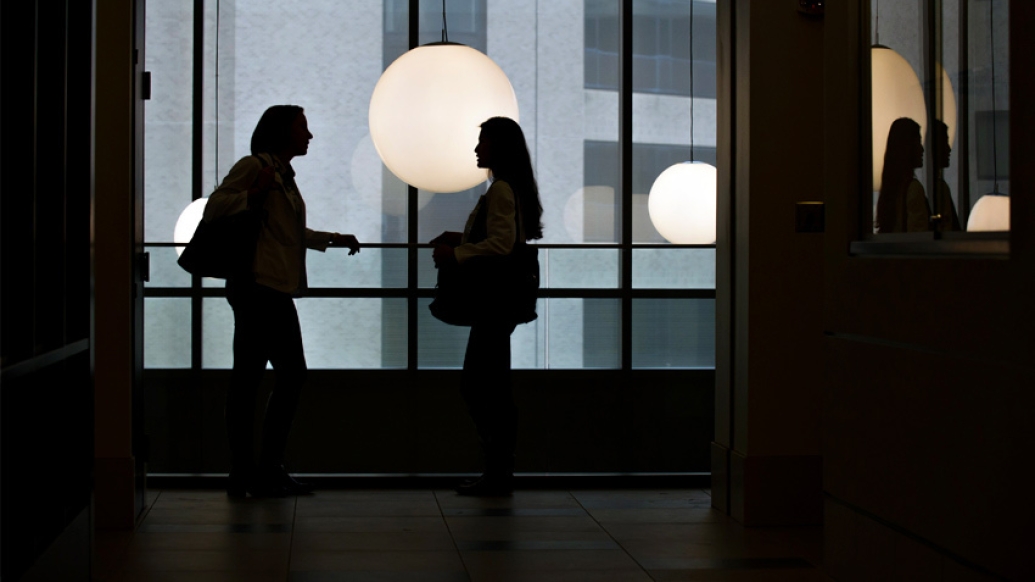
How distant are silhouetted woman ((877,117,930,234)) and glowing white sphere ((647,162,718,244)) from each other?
2.86 meters

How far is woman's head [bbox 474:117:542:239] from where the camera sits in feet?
14.1

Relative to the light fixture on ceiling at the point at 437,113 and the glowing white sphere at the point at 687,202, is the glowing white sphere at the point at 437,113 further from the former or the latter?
the glowing white sphere at the point at 687,202

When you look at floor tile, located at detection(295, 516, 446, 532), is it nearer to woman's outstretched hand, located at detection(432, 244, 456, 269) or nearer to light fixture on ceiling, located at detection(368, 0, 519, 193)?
woman's outstretched hand, located at detection(432, 244, 456, 269)

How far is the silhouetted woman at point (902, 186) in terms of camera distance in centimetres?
279

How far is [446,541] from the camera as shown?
3641 mm

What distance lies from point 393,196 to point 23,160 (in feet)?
12.8

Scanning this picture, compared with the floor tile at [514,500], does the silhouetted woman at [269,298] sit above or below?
above

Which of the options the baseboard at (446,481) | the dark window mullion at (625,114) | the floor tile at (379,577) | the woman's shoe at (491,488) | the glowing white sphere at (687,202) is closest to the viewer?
the floor tile at (379,577)

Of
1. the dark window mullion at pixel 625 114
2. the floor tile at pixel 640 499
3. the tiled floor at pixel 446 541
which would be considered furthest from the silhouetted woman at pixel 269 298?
the dark window mullion at pixel 625 114

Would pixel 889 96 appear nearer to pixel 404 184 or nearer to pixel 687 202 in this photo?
pixel 687 202

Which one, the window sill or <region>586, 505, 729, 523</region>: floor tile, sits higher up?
the window sill

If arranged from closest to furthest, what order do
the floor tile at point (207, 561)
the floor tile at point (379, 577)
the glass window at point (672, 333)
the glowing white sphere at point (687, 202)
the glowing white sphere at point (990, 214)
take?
the glowing white sphere at point (990, 214)
the floor tile at point (379, 577)
the floor tile at point (207, 561)
the glowing white sphere at point (687, 202)
the glass window at point (672, 333)

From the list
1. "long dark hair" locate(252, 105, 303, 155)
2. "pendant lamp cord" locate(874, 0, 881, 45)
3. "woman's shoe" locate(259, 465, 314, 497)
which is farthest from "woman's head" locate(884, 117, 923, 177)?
"woman's shoe" locate(259, 465, 314, 497)

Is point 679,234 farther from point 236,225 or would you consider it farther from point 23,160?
point 23,160
